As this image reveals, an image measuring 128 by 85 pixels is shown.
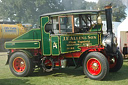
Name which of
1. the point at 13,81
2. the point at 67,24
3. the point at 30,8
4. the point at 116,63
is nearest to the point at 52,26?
the point at 67,24

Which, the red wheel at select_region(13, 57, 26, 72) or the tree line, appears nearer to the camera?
the red wheel at select_region(13, 57, 26, 72)

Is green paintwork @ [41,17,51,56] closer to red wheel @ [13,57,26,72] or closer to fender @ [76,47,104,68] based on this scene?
red wheel @ [13,57,26,72]

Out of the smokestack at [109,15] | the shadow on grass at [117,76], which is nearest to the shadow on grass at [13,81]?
the shadow on grass at [117,76]

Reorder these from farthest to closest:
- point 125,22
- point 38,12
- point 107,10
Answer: point 38,12 → point 125,22 → point 107,10

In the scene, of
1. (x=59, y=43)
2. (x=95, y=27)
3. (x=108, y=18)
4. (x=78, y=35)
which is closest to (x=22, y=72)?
(x=59, y=43)

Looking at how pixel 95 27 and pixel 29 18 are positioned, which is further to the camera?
pixel 29 18

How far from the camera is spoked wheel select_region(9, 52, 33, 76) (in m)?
6.39

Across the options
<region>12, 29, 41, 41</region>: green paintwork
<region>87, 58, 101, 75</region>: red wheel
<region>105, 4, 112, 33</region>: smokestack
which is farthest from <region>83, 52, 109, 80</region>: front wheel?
<region>12, 29, 41, 41</region>: green paintwork

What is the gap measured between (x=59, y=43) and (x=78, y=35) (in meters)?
0.67

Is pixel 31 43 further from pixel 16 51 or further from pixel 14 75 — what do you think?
pixel 14 75

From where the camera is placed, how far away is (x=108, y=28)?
5.84 metres

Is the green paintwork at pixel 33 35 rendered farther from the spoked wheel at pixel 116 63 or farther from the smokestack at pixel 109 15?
the spoked wheel at pixel 116 63

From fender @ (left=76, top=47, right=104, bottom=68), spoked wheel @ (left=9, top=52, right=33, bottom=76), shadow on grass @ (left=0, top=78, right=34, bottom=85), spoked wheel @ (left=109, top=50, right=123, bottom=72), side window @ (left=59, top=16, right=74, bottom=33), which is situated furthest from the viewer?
spoked wheel @ (left=109, top=50, right=123, bottom=72)

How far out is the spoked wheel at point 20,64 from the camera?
639 centimetres
